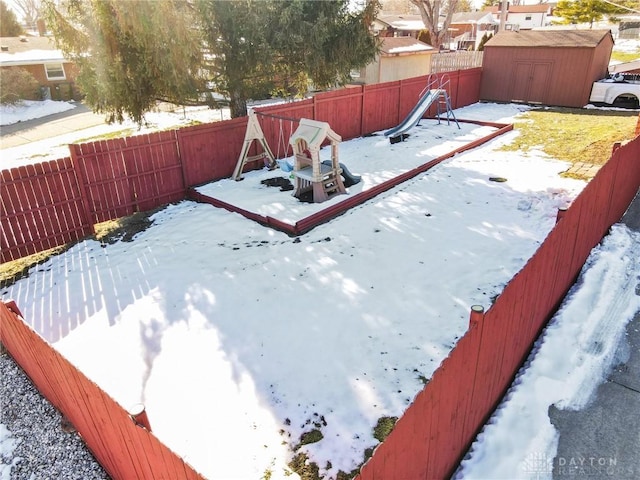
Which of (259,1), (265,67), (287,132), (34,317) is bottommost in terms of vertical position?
(34,317)

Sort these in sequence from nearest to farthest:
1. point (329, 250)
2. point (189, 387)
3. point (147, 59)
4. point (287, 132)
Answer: point (189, 387)
point (329, 250)
point (147, 59)
point (287, 132)

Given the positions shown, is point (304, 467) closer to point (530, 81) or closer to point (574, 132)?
point (574, 132)

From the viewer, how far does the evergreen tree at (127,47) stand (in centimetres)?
885

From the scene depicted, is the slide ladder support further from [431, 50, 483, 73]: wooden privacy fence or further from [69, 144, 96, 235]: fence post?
[69, 144, 96, 235]: fence post

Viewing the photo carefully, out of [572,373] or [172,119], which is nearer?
[572,373]

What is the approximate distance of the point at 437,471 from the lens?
307 centimetres

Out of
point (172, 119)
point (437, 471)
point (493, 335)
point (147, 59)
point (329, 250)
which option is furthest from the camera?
point (172, 119)

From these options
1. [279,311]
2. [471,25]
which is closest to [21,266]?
[279,311]

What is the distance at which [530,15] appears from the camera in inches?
2576

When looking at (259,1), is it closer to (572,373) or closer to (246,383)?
(246,383)

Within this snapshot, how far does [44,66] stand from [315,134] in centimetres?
2697

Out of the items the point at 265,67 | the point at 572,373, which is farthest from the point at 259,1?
the point at 572,373

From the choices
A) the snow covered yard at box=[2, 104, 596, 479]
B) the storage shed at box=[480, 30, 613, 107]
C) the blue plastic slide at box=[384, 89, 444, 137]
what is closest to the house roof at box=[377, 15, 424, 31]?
the storage shed at box=[480, 30, 613, 107]

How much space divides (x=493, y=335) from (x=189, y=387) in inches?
110
